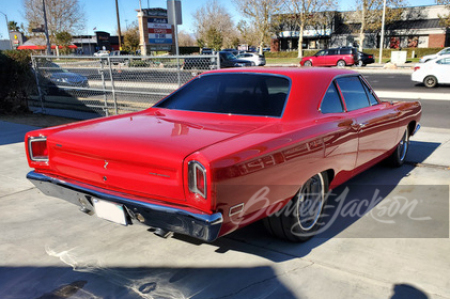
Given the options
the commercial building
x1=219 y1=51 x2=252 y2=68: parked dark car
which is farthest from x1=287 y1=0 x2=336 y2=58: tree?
x1=219 y1=51 x2=252 y2=68: parked dark car

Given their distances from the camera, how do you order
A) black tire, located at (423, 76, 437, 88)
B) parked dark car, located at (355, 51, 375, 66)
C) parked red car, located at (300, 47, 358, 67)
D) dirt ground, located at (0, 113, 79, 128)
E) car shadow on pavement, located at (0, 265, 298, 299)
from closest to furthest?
car shadow on pavement, located at (0, 265, 298, 299)
dirt ground, located at (0, 113, 79, 128)
black tire, located at (423, 76, 437, 88)
parked red car, located at (300, 47, 358, 67)
parked dark car, located at (355, 51, 375, 66)

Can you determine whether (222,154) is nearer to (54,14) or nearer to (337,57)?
(337,57)

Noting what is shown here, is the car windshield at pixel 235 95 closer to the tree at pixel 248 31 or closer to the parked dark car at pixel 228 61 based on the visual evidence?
the parked dark car at pixel 228 61

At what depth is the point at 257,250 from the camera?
11.2 feet

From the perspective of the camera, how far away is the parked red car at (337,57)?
97.8 feet

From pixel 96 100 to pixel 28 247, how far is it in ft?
22.0

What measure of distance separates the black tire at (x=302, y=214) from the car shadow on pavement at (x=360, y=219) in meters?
0.10

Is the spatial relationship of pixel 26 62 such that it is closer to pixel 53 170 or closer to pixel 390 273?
pixel 53 170

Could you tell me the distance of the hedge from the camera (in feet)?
33.9

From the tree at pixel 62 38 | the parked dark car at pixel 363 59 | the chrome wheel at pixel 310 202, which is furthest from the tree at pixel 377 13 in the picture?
the chrome wheel at pixel 310 202

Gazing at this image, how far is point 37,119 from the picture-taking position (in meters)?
10.1

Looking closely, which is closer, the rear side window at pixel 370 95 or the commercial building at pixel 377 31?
the rear side window at pixel 370 95

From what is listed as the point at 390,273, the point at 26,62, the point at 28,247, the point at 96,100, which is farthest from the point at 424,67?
the point at 28,247

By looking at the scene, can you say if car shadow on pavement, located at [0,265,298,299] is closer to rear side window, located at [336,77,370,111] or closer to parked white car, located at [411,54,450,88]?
rear side window, located at [336,77,370,111]
